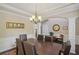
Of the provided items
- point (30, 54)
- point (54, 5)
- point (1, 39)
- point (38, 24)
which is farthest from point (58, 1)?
point (1, 39)

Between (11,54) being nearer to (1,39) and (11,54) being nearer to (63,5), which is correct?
(1,39)

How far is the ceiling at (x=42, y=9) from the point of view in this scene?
2201 mm

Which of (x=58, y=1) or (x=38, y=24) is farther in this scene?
(x=38, y=24)

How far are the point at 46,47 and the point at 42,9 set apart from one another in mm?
763

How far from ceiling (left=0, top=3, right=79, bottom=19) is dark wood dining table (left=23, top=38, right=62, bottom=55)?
0.51 metres

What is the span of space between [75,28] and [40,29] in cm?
67

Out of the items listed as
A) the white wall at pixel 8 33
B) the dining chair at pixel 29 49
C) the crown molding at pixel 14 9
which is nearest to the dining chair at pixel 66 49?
the dining chair at pixel 29 49

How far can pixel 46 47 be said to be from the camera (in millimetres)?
2400

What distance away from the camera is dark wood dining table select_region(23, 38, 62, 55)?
226cm

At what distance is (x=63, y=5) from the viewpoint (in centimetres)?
222

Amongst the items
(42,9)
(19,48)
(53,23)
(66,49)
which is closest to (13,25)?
(19,48)

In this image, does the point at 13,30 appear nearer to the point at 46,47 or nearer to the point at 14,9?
the point at 14,9
